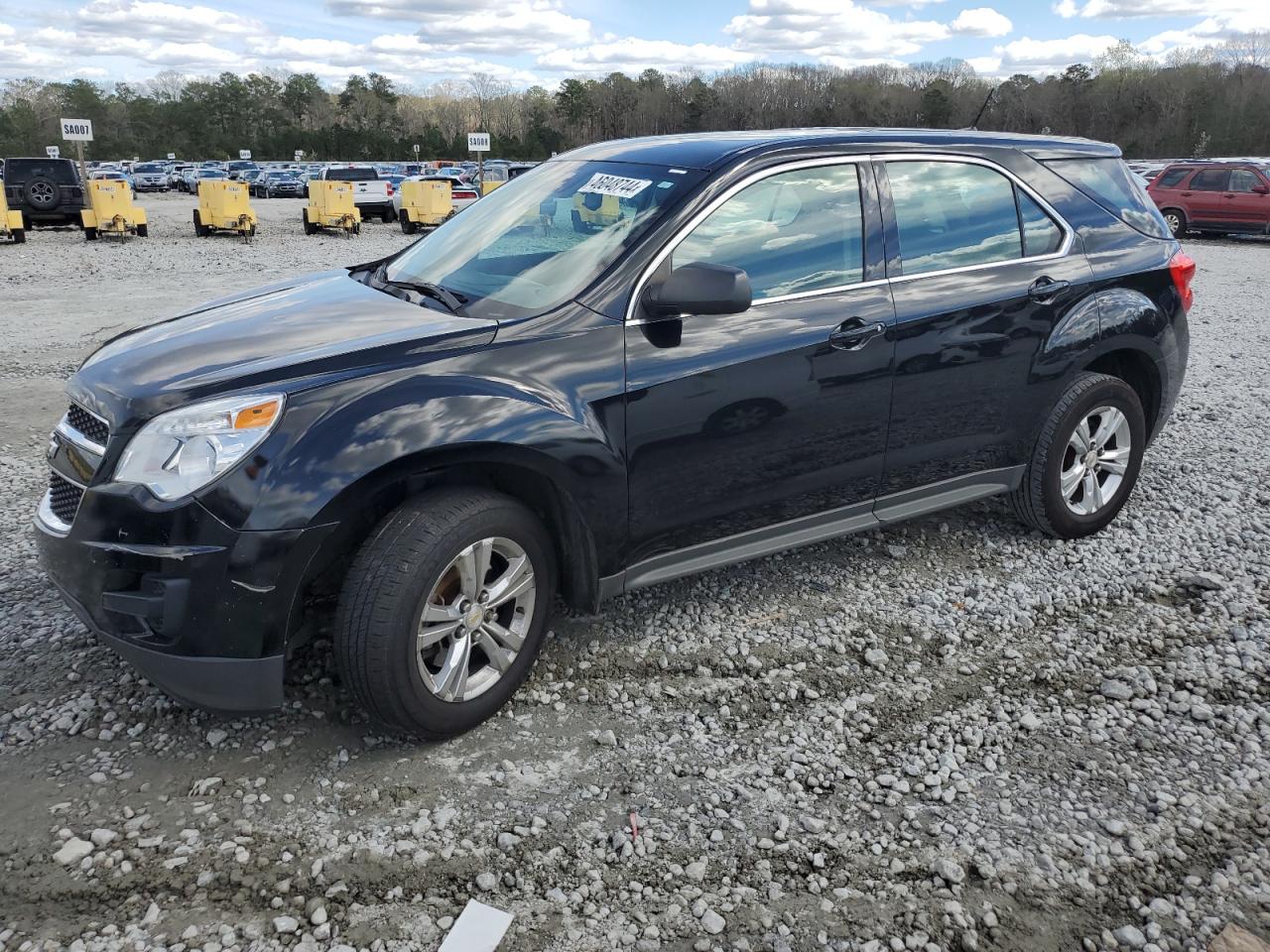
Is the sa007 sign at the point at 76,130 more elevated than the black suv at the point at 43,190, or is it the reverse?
the sa007 sign at the point at 76,130

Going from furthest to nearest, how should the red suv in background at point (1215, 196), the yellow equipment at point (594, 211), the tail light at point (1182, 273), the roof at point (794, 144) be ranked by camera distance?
the red suv in background at point (1215, 196) → the tail light at point (1182, 273) → the roof at point (794, 144) → the yellow equipment at point (594, 211)

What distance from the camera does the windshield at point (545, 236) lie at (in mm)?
3361

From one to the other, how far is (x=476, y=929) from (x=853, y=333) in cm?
242

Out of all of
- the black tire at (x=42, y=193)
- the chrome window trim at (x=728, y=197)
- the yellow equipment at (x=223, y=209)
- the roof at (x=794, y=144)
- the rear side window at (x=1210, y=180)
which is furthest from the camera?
the black tire at (x=42, y=193)

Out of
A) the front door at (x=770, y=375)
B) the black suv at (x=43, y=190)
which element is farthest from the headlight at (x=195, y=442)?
the black suv at (x=43, y=190)

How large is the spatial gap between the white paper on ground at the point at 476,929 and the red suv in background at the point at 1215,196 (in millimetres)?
21383

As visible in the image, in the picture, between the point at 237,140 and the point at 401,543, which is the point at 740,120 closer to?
the point at 237,140

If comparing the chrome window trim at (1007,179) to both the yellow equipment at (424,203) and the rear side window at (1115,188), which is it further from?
the yellow equipment at (424,203)

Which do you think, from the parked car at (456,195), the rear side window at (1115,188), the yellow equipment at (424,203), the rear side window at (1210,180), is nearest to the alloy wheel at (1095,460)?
the rear side window at (1115,188)

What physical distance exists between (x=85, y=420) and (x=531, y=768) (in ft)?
5.76

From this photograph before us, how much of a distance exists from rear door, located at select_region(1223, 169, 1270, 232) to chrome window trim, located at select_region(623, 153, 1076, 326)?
1902 centimetres

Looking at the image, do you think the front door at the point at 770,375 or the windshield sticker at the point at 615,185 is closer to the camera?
the front door at the point at 770,375

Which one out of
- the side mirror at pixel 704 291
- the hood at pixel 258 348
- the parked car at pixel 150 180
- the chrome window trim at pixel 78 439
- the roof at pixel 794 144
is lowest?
the chrome window trim at pixel 78 439

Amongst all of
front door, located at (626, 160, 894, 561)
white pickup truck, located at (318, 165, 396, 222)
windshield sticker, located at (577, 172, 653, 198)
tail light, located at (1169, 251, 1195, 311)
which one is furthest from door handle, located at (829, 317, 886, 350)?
white pickup truck, located at (318, 165, 396, 222)
